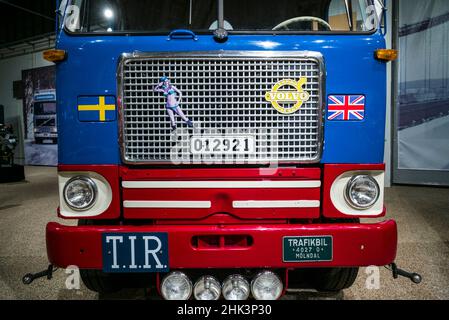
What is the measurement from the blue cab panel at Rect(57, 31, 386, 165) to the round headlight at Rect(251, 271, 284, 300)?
74cm

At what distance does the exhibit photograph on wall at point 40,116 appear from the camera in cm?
1198

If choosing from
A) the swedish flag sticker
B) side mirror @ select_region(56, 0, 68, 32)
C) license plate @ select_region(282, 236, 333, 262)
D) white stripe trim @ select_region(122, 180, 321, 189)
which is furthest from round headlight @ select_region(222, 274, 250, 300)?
side mirror @ select_region(56, 0, 68, 32)

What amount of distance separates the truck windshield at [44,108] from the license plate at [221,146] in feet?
37.5

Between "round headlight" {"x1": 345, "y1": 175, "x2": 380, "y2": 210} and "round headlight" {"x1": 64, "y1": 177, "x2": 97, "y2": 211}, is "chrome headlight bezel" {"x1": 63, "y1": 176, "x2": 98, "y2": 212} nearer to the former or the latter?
"round headlight" {"x1": 64, "y1": 177, "x2": 97, "y2": 211}

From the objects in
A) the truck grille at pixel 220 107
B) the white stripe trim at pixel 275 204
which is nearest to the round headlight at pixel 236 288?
the white stripe trim at pixel 275 204

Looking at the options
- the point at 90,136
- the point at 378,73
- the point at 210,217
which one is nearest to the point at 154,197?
the point at 210,217

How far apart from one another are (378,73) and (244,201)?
104 cm

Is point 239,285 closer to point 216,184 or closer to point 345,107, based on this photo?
point 216,184

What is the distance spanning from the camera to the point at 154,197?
2.02 m

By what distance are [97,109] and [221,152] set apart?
28.9 inches

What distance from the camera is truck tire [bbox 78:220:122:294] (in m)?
2.38

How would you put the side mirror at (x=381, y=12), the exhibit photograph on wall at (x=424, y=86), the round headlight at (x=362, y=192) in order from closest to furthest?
1. the round headlight at (x=362, y=192)
2. the side mirror at (x=381, y=12)
3. the exhibit photograph on wall at (x=424, y=86)

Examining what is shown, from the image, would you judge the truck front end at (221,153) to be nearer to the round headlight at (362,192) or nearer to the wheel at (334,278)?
the round headlight at (362,192)
